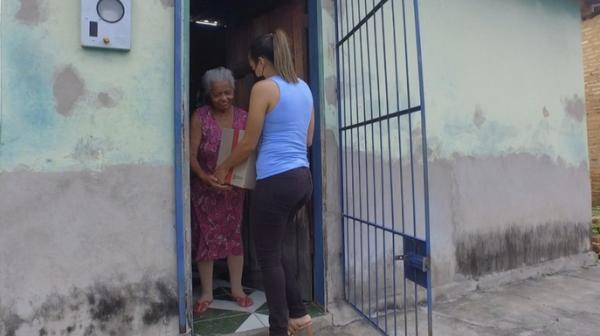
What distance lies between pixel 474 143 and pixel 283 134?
2.13 m

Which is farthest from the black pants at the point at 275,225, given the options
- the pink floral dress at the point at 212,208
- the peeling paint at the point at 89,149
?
the peeling paint at the point at 89,149

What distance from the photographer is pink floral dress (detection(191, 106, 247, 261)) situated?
110 inches

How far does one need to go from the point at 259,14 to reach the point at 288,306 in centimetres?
222

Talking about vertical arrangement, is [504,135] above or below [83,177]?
above

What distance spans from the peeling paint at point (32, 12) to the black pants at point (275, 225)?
1339 mm

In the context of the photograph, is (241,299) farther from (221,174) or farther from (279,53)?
(279,53)

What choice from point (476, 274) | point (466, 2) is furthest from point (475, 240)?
point (466, 2)

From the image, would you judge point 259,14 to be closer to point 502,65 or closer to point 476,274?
point 502,65

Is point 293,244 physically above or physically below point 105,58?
below

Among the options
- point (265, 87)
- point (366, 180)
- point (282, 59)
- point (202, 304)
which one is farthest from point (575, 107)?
point (202, 304)

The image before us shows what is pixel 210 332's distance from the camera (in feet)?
8.17

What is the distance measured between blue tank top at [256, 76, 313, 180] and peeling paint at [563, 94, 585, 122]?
3366 millimetres

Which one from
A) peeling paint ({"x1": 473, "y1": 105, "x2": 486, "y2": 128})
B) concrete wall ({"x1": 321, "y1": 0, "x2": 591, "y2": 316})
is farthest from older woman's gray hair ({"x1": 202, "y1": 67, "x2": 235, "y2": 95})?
peeling paint ({"x1": 473, "y1": 105, "x2": 486, "y2": 128})

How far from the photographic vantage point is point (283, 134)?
7.20 ft
